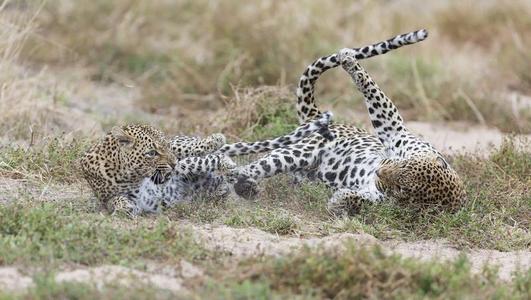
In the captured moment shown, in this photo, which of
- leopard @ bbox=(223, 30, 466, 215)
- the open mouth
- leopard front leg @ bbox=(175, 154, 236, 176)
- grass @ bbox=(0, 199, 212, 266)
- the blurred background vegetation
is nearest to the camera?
grass @ bbox=(0, 199, 212, 266)

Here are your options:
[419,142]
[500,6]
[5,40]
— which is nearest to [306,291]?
[419,142]

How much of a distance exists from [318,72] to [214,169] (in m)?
1.28

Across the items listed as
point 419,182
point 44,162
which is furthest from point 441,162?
point 44,162

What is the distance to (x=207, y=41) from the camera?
13.0 meters

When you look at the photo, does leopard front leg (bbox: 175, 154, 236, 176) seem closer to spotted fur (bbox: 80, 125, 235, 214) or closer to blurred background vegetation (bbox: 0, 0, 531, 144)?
spotted fur (bbox: 80, 125, 235, 214)

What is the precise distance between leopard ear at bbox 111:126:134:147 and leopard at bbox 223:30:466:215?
1016 millimetres

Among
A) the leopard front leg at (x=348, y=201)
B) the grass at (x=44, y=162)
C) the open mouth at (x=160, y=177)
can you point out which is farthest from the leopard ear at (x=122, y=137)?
the leopard front leg at (x=348, y=201)

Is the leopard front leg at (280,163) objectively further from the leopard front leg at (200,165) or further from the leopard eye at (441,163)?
the leopard eye at (441,163)

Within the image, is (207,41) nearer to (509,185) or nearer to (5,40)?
(5,40)

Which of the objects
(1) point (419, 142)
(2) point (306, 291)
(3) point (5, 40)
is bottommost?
(2) point (306, 291)

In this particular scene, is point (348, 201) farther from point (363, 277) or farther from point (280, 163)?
point (363, 277)

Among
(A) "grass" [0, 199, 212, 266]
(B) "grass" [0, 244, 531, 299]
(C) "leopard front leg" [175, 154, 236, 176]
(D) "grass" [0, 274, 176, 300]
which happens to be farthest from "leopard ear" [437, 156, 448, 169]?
(D) "grass" [0, 274, 176, 300]

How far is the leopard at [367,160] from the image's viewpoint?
775 centimetres

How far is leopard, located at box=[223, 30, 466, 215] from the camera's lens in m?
7.75
